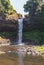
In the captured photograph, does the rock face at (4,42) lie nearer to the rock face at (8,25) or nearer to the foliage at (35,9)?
the rock face at (8,25)

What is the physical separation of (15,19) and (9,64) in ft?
126

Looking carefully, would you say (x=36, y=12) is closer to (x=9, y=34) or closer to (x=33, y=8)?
(x=33, y=8)

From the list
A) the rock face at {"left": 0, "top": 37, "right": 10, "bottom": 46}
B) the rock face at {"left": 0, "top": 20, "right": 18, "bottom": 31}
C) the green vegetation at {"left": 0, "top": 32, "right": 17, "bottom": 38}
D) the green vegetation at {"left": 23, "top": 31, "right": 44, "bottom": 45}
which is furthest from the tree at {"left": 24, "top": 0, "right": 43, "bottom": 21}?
the rock face at {"left": 0, "top": 37, "right": 10, "bottom": 46}

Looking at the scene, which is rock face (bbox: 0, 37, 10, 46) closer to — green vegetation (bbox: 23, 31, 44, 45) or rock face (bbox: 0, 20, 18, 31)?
green vegetation (bbox: 23, 31, 44, 45)

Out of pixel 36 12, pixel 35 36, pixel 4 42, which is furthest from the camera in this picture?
pixel 36 12

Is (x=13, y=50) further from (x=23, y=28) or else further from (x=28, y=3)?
(x=28, y=3)

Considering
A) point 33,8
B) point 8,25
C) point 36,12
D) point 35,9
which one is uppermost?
point 33,8

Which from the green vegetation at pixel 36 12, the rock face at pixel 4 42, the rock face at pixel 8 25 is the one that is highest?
the green vegetation at pixel 36 12

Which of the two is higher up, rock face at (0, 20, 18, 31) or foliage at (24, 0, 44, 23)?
foliage at (24, 0, 44, 23)

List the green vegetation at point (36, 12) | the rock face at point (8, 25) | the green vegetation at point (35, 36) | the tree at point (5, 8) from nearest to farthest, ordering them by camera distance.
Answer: the green vegetation at point (35, 36) < the green vegetation at point (36, 12) < the rock face at point (8, 25) < the tree at point (5, 8)

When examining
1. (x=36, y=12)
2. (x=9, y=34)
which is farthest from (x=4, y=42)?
(x=36, y=12)

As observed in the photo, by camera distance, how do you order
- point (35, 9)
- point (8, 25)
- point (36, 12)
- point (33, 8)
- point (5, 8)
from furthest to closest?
1. point (33, 8)
2. point (35, 9)
3. point (5, 8)
4. point (36, 12)
5. point (8, 25)

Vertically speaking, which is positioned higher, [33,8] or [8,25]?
[33,8]

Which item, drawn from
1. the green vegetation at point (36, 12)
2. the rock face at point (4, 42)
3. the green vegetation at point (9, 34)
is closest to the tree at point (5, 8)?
the green vegetation at point (36, 12)
